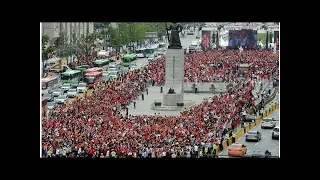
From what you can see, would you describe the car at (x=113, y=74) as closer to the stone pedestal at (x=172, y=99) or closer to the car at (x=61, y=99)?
the stone pedestal at (x=172, y=99)

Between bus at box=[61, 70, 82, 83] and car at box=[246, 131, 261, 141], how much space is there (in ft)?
13.7

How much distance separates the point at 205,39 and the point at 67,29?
4.45m

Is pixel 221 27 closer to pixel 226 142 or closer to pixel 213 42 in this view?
pixel 213 42

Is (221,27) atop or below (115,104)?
atop

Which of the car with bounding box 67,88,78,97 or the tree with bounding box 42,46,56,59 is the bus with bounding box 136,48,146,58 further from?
the tree with bounding box 42,46,56,59

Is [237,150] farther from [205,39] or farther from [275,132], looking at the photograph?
[205,39]

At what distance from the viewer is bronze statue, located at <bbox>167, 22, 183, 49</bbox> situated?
1982 cm

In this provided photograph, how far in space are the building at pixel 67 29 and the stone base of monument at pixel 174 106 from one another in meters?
2.28

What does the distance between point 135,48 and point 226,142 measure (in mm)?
5257

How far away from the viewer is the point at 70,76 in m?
18.2

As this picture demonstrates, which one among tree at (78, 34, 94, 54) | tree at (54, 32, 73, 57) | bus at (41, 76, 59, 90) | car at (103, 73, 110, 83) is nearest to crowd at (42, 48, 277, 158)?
car at (103, 73, 110, 83)

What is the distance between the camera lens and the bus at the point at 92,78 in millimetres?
18609
